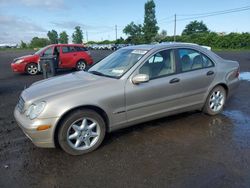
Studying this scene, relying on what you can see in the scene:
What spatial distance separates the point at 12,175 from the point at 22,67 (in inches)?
409

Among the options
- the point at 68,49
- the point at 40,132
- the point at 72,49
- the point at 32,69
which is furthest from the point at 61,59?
the point at 40,132

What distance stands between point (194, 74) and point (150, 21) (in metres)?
64.6

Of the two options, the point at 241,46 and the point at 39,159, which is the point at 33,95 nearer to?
the point at 39,159

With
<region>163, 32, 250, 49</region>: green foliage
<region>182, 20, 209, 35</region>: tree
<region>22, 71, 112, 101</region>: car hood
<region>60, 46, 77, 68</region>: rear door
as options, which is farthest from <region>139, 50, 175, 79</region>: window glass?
<region>182, 20, 209, 35</region>: tree

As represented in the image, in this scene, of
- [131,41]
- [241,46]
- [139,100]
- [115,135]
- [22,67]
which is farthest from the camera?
[131,41]

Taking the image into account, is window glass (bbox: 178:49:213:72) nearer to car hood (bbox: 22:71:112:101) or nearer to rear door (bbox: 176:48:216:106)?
rear door (bbox: 176:48:216:106)

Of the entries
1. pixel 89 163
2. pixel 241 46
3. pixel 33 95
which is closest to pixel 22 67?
pixel 33 95

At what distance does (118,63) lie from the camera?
4.80 m

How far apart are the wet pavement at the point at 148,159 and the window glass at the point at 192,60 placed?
1128mm

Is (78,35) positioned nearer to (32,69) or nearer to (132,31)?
(132,31)

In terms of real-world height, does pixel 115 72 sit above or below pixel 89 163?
above

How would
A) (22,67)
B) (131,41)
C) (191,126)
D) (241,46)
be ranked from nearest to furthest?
(191,126) < (22,67) < (241,46) < (131,41)

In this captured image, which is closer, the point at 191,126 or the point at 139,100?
the point at 139,100

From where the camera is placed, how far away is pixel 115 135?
4.62 m
